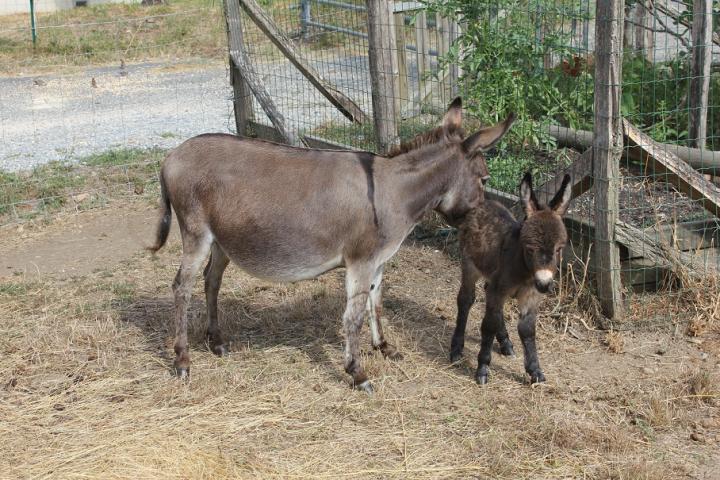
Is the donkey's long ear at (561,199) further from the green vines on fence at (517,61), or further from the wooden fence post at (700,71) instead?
the wooden fence post at (700,71)

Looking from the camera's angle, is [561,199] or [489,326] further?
[489,326]

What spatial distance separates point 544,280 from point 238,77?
5.91 meters

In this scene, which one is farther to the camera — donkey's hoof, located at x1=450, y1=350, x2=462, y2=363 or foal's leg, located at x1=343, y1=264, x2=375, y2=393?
donkey's hoof, located at x1=450, y1=350, x2=462, y2=363

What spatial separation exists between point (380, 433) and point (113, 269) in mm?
3569

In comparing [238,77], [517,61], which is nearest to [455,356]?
[517,61]

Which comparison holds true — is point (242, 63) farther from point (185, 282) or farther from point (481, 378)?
point (481, 378)

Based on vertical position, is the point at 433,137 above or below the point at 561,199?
above

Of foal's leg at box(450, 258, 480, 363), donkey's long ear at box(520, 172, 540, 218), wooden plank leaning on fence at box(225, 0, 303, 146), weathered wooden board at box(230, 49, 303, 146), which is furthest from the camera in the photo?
wooden plank leaning on fence at box(225, 0, 303, 146)

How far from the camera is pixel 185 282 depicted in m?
5.43

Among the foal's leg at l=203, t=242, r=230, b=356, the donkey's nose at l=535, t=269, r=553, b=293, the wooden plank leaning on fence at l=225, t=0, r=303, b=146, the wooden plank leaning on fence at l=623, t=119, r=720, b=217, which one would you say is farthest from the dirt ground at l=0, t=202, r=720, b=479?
the wooden plank leaning on fence at l=225, t=0, r=303, b=146

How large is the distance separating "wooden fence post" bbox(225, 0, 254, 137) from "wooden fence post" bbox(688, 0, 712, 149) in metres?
4.69

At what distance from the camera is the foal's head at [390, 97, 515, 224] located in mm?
5301

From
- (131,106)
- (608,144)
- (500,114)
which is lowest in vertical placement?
(131,106)

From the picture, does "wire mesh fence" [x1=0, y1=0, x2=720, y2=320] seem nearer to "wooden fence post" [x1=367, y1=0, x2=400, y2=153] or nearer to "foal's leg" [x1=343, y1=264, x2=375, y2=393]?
"wooden fence post" [x1=367, y1=0, x2=400, y2=153]
